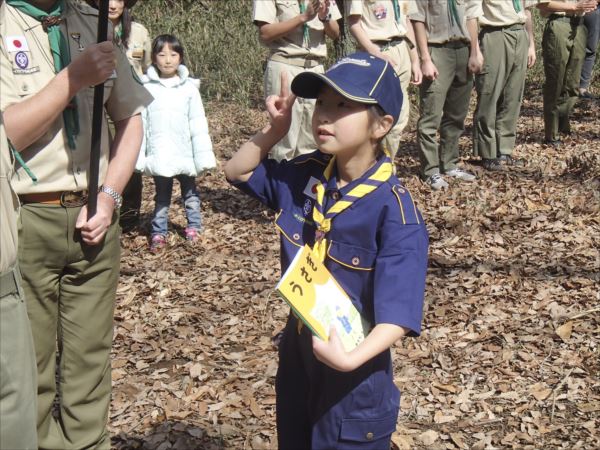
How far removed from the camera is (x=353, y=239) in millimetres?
2436

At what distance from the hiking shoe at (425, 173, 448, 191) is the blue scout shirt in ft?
16.7

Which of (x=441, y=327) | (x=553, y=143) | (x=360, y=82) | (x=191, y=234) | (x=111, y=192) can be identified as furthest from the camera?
(x=553, y=143)

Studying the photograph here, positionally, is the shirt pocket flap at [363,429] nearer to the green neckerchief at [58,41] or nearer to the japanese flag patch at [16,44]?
the green neckerchief at [58,41]

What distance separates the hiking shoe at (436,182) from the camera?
759 cm

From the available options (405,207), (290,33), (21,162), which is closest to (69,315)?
(21,162)

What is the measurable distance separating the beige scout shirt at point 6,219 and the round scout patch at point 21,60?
0.72 metres

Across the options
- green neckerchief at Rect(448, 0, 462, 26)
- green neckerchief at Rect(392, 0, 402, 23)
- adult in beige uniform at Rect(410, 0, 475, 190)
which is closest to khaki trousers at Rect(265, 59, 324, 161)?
green neckerchief at Rect(392, 0, 402, 23)

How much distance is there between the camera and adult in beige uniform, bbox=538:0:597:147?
8.84 metres

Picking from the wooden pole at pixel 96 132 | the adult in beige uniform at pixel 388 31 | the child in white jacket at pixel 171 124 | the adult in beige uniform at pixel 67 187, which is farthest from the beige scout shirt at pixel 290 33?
the wooden pole at pixel 96 132

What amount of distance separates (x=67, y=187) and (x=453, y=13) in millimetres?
5355

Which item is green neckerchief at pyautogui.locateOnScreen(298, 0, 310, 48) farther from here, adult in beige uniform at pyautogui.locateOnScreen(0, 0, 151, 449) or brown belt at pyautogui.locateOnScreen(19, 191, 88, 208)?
brown belt at pyautogui.locateOnScreen(19, 191, 88, 208)

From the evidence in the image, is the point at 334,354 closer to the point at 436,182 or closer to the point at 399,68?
the point at 399,68

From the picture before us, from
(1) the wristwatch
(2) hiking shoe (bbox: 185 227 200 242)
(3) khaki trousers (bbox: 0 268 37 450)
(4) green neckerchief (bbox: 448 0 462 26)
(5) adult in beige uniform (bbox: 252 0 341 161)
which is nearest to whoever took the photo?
(3) khaki trousers (bbox: 0 268 37 450)

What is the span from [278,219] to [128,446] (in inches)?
77.3
